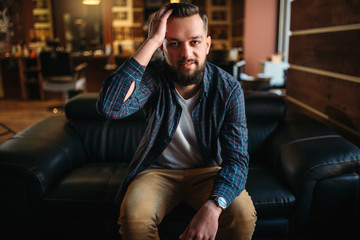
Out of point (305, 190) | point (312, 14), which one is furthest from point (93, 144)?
point (312, 14)

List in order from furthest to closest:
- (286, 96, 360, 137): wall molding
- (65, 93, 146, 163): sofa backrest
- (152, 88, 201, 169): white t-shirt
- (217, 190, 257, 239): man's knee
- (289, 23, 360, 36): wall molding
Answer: (65, 93, 146, 163): sofa backrest
(286, 96, 360, 137): wall molding
(289, 23, 360, 36): wall molding
(152, 88, 201, 169): white t-shirt
(217, 190, 257, 239): man's knee

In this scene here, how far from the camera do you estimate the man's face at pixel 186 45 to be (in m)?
1.44

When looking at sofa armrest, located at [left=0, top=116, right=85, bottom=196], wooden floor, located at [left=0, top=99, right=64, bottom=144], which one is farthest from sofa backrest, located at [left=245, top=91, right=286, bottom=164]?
wooden floor, located at [left=0, top=99, right=64, bottom=144]

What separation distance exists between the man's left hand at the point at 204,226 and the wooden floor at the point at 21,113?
12.2 ft

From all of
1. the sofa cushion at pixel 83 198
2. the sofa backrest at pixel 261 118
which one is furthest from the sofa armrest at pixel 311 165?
the sofa cushion at pixel 83 198

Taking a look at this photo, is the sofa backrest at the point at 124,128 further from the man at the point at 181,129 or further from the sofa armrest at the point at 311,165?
the man at the point at 181,129

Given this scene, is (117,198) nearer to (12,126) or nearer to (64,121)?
(64,121)

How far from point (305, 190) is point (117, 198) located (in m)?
0.99

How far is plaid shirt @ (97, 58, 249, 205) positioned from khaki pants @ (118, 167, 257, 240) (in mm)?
82

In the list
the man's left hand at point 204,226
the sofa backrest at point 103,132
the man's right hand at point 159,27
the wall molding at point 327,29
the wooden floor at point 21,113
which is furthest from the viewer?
the wooden floor at point 21,113

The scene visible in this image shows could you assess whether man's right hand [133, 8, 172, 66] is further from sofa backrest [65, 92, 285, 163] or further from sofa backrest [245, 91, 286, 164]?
sofa backrest [245, 91, 286, 164]

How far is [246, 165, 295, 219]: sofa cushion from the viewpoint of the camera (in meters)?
1.62

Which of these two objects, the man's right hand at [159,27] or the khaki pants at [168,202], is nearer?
the khaki pants at [168,202]

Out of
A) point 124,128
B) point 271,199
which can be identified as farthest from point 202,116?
point 124,128
